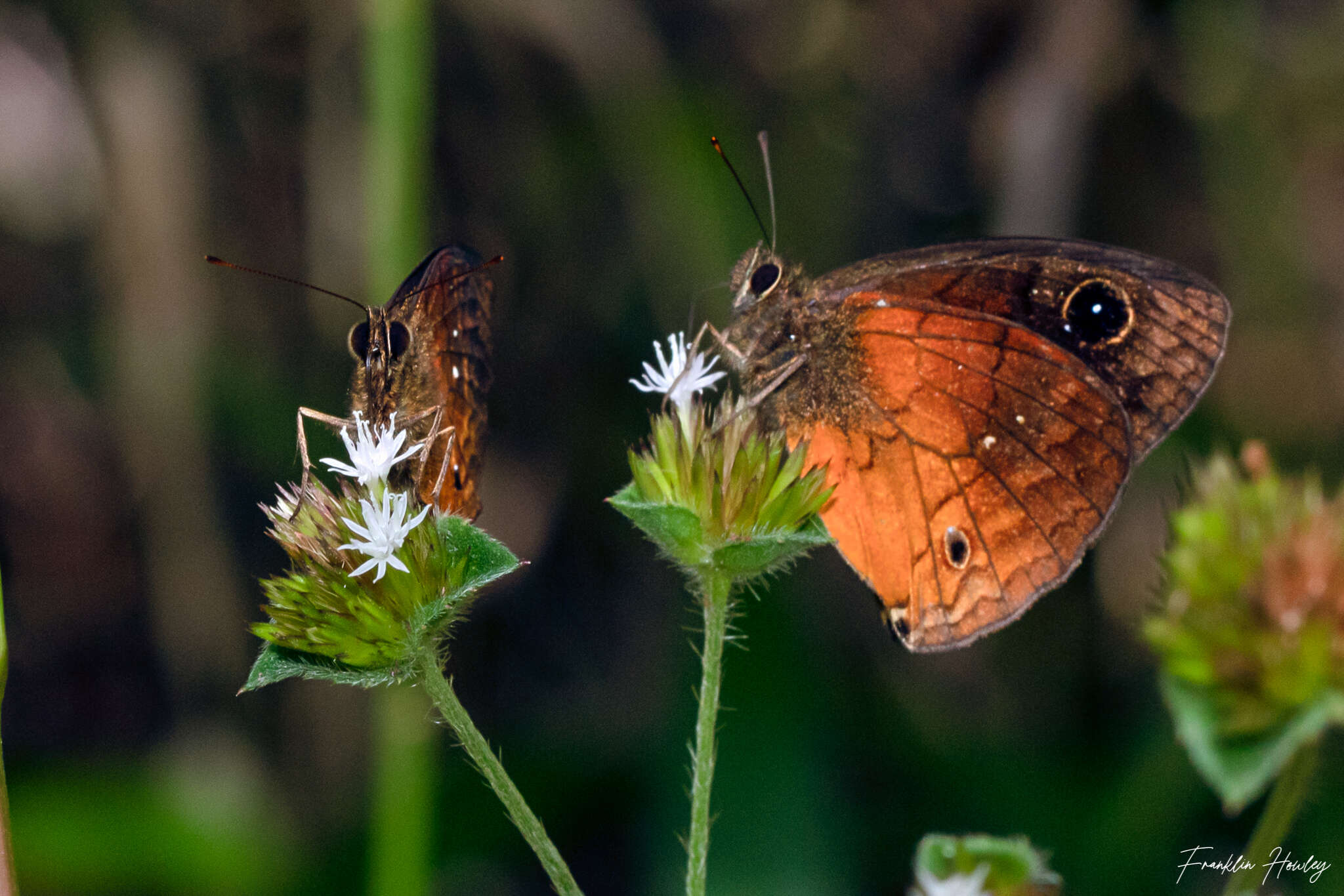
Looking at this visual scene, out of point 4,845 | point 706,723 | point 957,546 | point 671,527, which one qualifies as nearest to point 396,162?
point 671,527

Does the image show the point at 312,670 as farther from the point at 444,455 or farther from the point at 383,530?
the point at 444,455

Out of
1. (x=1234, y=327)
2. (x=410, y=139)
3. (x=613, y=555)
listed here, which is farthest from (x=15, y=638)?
(x=1234, y=327)

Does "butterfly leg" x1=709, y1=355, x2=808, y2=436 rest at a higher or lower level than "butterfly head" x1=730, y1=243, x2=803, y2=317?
lower

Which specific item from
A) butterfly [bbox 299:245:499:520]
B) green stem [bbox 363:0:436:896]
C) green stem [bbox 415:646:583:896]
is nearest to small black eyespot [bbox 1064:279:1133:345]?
butterfly [bbox 299:245:499:520]

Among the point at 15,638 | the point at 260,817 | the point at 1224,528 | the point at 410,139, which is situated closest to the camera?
the point at 1224,528

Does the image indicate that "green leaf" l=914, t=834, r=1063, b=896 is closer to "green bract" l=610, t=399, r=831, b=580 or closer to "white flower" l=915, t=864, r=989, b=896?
"white flower" l=915, t=864, r=989, b=896

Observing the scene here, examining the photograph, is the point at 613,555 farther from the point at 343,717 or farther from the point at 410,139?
the point at 410,139

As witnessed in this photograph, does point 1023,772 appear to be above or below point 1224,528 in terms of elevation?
below

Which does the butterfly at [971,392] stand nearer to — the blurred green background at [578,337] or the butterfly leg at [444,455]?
the butterfly leg at [444,455]

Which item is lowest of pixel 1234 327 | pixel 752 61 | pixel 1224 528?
pixel 1224 528
